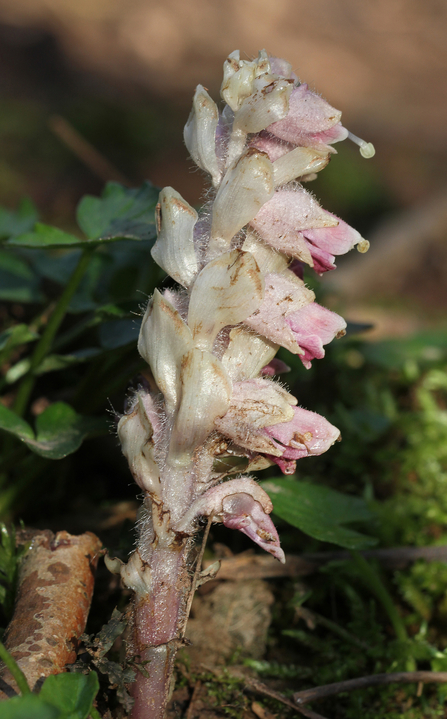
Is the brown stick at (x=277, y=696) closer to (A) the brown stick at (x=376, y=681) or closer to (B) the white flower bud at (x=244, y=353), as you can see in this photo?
(A) the brown stick at (x=376, y=681)

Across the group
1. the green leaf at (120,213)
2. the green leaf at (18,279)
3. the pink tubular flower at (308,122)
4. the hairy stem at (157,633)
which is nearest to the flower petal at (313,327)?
the pink tubular flower at (308,122)

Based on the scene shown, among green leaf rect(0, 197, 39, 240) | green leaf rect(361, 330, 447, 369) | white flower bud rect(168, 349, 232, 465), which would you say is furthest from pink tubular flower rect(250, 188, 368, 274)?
green leaf rect(361, 330, 447, 369)

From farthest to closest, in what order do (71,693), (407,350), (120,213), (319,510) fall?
1. (407,350)
2. (120,213)
3. (319,510)
4. (71,693)

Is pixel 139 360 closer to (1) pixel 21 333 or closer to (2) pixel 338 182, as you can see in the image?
(1) pixel 21 333

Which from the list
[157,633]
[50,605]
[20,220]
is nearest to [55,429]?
[50,605]

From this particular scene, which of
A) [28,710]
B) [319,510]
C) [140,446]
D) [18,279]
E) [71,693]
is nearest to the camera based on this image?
[28,710]

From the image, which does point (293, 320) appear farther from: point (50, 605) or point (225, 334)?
point (50, 605)

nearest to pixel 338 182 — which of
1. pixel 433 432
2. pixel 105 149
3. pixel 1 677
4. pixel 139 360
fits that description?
pixel 105 149
